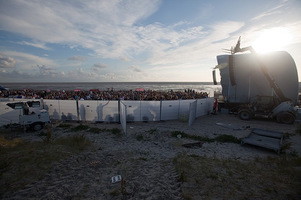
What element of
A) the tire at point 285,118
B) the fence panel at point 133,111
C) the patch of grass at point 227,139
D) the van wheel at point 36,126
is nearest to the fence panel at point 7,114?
the van wheel at point 36,126

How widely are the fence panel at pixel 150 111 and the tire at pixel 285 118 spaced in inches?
430

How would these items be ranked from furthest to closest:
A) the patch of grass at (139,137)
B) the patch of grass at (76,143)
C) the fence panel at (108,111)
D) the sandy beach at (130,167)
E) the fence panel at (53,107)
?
the fence panel at (53,107)
the fence panel at (108,111)
the patch of grass at (139,137)
the patch of grass at (76,143)
the sandy beach at (130,167)

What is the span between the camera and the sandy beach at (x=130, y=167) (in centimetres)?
387

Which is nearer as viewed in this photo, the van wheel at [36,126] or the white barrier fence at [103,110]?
the van wheel at [36,126]

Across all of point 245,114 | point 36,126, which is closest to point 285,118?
point 245,114

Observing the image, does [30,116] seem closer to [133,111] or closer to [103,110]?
[103,110]

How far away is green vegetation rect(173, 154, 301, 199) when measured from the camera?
387 cm

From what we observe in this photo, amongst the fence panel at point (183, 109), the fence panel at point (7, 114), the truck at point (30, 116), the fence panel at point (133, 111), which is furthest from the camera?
the fence panel at point (183, 109)

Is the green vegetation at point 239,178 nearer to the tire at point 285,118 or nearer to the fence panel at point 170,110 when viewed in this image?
the fence panel at point 170,110

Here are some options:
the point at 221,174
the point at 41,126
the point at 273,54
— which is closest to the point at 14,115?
the point at 41,126

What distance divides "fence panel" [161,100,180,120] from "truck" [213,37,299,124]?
6682 mm

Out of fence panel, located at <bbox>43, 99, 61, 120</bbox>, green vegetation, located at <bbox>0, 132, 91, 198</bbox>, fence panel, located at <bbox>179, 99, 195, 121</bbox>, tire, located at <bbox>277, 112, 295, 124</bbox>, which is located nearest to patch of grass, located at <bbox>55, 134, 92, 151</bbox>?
green vegetation, located at <bbox>0, 132, 91, 198</bbox>

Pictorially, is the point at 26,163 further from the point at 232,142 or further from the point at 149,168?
the point at 232,142

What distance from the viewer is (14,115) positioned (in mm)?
10195
